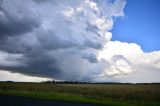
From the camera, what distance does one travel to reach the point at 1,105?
32562 millimetres

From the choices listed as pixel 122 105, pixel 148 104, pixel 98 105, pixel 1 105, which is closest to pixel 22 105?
pixel 1 105

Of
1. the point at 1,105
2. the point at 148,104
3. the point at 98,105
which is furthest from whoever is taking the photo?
the point at 148,104

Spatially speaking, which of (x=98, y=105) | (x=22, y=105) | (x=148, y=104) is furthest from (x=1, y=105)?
(x=148, y=104)

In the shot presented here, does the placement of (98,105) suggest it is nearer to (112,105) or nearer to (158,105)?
(112,105)

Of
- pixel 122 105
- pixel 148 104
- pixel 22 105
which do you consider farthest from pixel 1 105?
pixel 148 104

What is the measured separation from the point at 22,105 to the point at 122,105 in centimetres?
1727

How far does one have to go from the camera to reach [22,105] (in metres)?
34.6

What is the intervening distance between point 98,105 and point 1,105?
16.8 meters

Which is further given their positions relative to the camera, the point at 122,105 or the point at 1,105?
the point at 122,105

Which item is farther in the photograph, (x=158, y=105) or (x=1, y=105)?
(x=158, y=105)

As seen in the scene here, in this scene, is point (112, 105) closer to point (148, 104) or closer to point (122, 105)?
point (122, 105)

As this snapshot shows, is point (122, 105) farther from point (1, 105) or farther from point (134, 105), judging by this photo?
point (1, 105)

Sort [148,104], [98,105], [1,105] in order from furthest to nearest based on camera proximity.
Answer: [148,104] → [98,105] → [1,105]

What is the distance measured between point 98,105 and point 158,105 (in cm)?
1025
